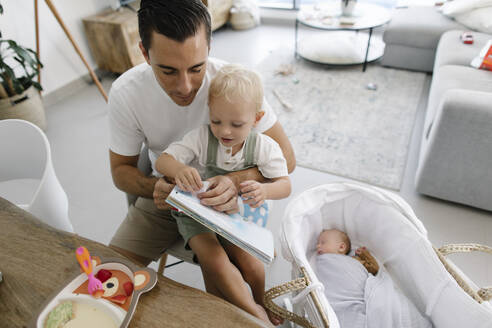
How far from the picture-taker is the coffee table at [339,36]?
3.17 meters

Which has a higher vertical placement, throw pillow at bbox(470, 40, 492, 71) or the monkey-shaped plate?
the monkey-shaped plate

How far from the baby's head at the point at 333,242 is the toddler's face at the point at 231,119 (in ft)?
2.15

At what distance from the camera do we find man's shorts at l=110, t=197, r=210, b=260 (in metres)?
1.19

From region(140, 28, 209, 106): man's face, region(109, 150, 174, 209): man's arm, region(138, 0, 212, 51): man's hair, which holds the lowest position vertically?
region(109, 150, 174, 209): man's arm

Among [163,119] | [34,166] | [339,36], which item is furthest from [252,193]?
[339,36]

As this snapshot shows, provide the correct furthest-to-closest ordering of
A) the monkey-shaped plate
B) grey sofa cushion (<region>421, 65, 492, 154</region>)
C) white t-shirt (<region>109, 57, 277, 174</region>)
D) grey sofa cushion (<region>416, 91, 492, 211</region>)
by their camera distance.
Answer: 1. grey sofa cushion (<region>421, 65, 492, 154</region>)
2. grey sofa cushion (<region>416, 91, 492, 211</region>)
3. white t-shirt (<region>109, 57, 277, 174</region>)
4. the monkey-shaped plate

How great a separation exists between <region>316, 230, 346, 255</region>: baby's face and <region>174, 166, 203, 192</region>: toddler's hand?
2.41ft

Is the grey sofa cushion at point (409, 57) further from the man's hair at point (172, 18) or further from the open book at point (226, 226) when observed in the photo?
the open book at point (226, 226)

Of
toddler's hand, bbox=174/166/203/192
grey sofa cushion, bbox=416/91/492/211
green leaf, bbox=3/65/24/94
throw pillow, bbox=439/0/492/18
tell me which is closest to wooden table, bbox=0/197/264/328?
toddler's hand, bbox=174/166/203/192

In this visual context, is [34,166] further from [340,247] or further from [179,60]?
[340,247]

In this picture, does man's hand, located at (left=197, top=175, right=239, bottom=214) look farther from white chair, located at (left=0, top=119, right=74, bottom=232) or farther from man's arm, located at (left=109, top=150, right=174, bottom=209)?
white chair, located at (left=0, top=119, right=74, bottom=232)

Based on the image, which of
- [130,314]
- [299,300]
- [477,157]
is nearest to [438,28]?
[477,157]

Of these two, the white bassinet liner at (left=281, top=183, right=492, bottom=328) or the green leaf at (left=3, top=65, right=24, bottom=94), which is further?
the green leaf at (left=3, top=65, right=24, bottom=94)

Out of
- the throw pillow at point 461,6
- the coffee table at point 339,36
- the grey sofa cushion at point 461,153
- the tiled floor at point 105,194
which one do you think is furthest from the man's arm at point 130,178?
the throw pillow at point 461,6
